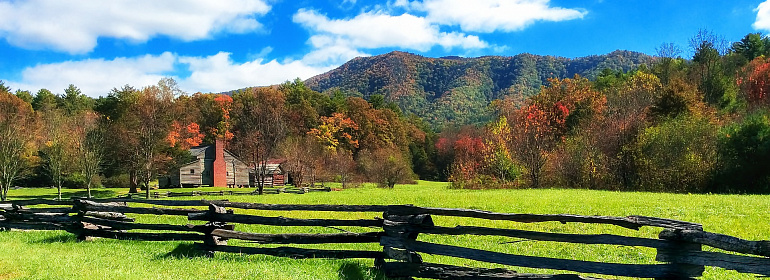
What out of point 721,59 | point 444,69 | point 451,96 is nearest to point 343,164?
point 721,59

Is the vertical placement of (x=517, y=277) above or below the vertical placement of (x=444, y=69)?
below

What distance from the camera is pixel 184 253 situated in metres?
9.03

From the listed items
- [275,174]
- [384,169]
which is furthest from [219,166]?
[384,169]

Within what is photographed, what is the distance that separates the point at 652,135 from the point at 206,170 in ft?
171

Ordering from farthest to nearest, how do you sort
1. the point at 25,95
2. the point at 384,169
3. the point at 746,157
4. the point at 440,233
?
the point at 25,95, the point at 384,169, the point at 746,157, the point at 440,233

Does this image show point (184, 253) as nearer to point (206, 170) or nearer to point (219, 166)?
point (219, 166)

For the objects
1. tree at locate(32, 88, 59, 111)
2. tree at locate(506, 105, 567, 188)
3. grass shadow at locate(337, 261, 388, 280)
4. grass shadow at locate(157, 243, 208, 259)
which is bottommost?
grass shadow at locate(337, 261, 388, 280)

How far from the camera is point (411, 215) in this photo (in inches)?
292

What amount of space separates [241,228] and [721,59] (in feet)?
183

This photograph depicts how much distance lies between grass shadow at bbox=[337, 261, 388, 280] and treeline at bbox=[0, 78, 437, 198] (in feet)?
106

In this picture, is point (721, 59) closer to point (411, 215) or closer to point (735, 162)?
point (735, 162)

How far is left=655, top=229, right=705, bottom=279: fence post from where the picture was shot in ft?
18.2

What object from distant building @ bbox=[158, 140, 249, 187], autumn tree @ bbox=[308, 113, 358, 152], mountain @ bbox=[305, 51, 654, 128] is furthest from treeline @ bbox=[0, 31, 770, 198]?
mountain @ bbox=[305, 51, 654, 128]

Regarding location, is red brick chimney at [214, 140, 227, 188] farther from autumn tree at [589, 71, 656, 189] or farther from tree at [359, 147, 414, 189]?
autumn tree at [589, 71, 656, 189]
